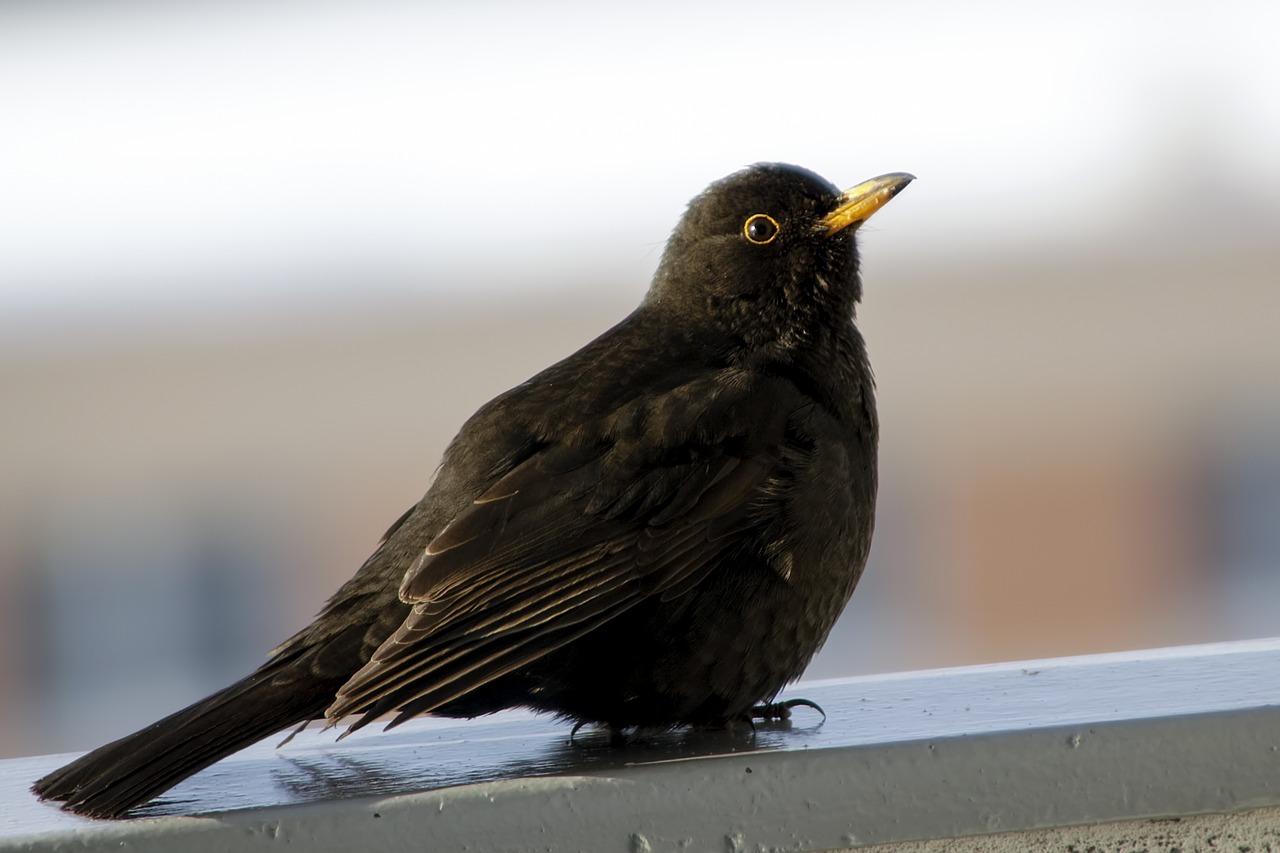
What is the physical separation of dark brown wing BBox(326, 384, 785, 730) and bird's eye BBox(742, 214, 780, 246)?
700 millimetres

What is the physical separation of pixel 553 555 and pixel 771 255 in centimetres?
116

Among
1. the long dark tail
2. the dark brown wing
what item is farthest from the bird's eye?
the long dark tail

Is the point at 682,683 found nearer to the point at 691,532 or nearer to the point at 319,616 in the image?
the point at 691,532

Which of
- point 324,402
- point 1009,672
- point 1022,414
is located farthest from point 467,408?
point 1009,672

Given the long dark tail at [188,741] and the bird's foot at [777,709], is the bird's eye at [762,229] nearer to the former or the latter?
the bird's foot at [777,709]

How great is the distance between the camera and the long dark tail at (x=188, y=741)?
2492 mm

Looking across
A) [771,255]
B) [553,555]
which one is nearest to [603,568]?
[553,555]

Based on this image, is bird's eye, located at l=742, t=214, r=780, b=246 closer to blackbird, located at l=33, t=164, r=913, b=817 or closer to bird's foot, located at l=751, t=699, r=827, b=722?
blackbird, located at l=33, t=164, r=913, b=817

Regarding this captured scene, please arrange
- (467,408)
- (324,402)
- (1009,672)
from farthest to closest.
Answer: (324,402) → (467,408) → (1009,672)

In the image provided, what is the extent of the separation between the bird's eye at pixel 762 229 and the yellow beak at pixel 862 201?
0.36 feet

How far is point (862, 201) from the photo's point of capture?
3.73m

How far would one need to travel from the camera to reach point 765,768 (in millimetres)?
2281

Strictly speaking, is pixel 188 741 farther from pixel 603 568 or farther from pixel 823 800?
pixel 823 800

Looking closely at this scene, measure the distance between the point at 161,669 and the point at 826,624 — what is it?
1622 centimetres
